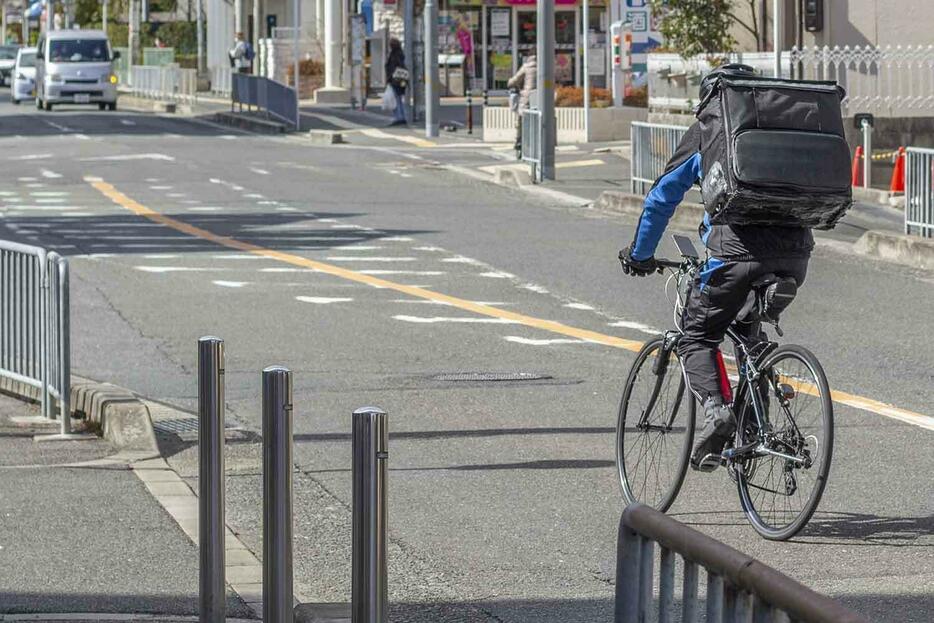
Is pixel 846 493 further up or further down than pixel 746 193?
further down

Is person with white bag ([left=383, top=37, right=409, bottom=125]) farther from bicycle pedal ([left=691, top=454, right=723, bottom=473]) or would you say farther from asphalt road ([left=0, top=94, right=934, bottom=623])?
bicycle pedal ([left=691, top=454, right=723, bottom=473])

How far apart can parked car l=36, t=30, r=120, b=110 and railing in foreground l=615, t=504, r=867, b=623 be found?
171 ft

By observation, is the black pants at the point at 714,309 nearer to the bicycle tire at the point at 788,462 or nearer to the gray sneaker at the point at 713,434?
the gray sneaker at the point at 713,434

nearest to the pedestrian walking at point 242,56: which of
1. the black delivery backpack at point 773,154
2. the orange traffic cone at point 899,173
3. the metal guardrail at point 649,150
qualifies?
the metal guardrail at point 649,150

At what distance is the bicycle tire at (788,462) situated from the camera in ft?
22.5

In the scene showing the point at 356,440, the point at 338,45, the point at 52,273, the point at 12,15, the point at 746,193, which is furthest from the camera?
the point at 12,15

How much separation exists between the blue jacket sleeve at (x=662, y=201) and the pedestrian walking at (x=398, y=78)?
3607 centimetres

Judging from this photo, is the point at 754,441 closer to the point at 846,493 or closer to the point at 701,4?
the point at 846,493

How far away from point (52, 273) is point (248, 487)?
2.19m

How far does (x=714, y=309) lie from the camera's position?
7.21 m

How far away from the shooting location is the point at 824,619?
291 centimetres

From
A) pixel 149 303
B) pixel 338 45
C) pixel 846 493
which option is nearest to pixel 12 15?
pixel 338 45

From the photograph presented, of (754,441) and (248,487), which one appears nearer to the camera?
(754,441)

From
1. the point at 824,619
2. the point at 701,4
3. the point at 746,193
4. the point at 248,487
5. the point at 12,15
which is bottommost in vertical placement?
the point at 248,487
